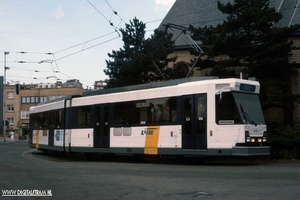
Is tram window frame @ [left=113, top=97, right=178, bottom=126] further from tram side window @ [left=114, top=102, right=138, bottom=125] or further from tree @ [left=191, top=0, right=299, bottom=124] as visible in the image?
Result: tree @ [left=191, top=0, right=299, bottom=124]

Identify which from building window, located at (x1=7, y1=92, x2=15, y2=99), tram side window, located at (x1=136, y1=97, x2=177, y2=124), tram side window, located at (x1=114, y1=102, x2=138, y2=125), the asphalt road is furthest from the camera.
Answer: building window, located at (x1=7, y1=92, x2=15, y2=99)

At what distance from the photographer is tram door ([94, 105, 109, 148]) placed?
19.2 meters

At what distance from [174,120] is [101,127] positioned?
176 inches

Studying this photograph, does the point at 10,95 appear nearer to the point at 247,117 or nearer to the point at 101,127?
the point at 101,127

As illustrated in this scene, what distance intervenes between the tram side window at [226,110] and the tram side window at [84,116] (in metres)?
7.53

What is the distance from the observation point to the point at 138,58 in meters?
27.2

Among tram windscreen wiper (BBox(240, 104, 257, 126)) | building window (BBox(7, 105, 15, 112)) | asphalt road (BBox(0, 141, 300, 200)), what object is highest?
building window (BBox(7, 105, 15, 112))

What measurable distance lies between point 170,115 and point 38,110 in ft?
41.6

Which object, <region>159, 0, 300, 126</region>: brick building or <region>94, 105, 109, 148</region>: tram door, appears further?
<region>159, 0, 300, 126</region>: brick building

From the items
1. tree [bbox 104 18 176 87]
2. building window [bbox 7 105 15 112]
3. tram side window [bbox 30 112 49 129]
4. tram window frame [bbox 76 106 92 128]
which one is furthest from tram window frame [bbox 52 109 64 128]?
building window [bbox 7 105 15 112]

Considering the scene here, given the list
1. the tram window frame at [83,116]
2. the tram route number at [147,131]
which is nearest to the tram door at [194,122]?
the tram route number at [147,131]

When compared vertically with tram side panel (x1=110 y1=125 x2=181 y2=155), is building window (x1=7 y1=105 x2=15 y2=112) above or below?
above

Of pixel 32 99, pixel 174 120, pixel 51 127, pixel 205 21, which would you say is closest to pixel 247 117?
pixel 174 120

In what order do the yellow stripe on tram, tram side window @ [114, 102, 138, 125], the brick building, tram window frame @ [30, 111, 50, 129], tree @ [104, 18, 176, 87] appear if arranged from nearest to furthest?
the yellow stripe on tram
tram side window @ [114, 102, 138, 125]
tram window frame @ [30, 111, 50, 129]
tree @ [104, 18, 176, 87]
the brick building
